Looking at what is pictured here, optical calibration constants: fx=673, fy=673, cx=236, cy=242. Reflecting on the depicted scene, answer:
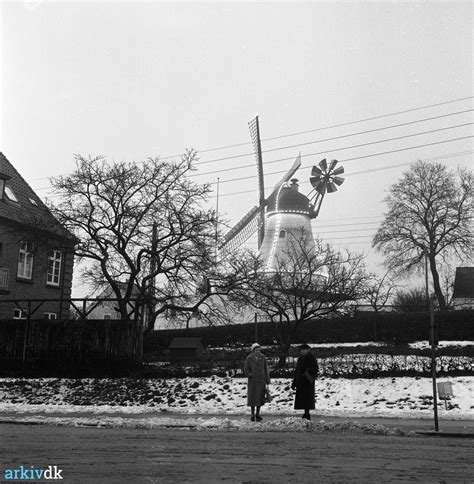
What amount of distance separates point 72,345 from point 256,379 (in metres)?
11.3

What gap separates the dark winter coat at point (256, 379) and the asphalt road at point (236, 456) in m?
3.02

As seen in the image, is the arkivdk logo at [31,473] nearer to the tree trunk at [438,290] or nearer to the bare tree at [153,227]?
the bare tree at [153,227]

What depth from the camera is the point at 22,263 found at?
119 ft

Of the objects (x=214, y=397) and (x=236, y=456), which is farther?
(x=214, y=397)

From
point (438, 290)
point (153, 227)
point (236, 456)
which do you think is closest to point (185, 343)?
point (153, 227)

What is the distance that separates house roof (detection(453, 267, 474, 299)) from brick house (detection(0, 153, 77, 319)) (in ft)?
126

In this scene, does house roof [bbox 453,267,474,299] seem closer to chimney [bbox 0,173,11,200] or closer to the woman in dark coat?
chimney [bbox 0,173,11,200]

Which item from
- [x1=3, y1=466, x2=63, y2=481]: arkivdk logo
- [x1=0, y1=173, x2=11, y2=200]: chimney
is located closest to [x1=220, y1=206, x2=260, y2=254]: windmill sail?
[x1=0, y1=173, x2=11, y2=200]: chimney

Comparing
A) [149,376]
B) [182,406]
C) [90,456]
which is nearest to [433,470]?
[90,456]

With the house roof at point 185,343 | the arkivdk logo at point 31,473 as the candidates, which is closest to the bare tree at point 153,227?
the house roof at point 185,343

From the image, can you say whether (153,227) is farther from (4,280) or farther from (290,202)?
(290,202)

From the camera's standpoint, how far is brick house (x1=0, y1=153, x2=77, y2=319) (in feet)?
110

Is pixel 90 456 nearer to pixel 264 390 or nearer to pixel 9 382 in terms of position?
pixel 264 390

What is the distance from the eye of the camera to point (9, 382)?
22594 mm
